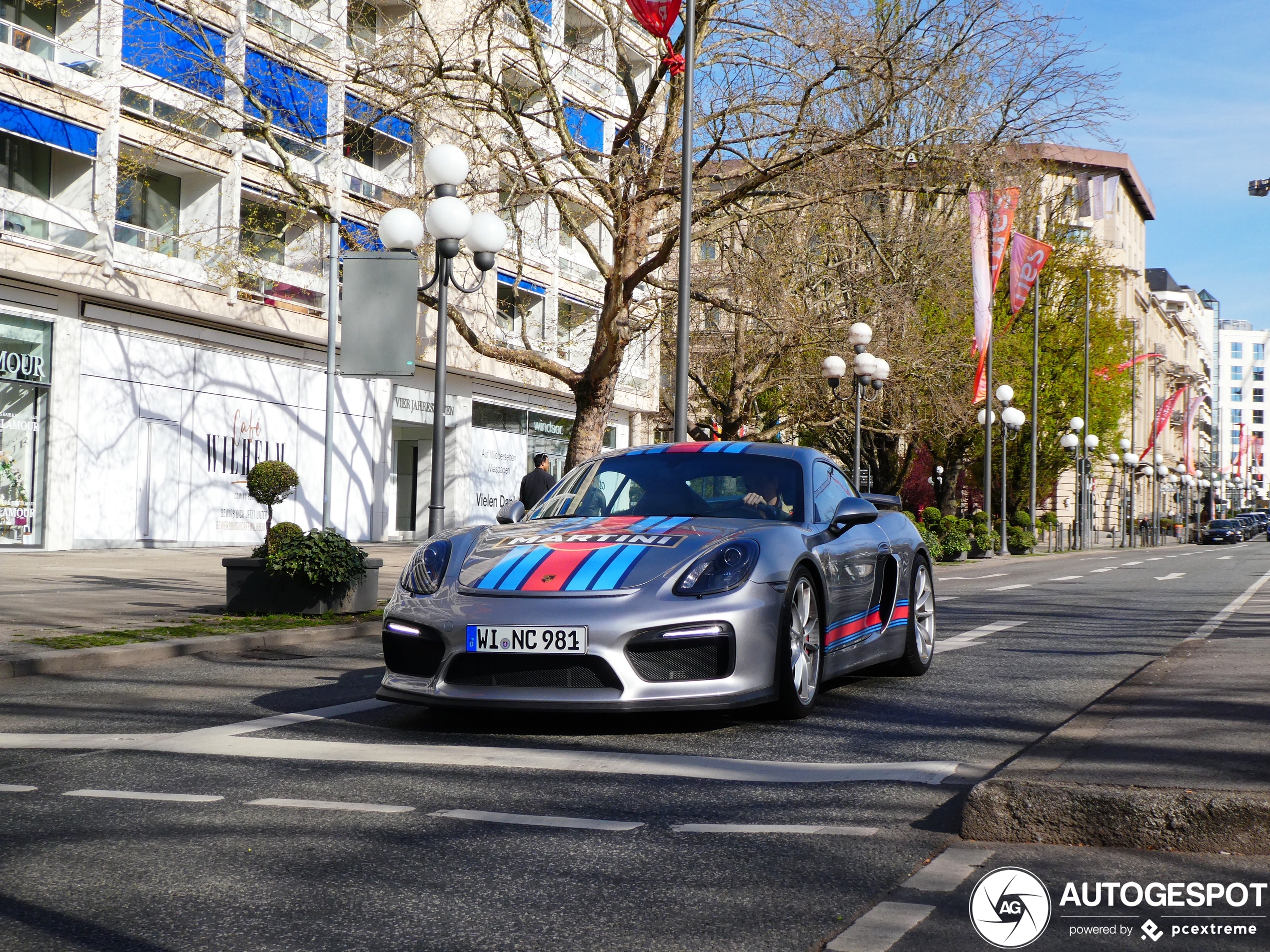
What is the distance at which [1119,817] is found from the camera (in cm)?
392

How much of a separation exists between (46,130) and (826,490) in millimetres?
19381

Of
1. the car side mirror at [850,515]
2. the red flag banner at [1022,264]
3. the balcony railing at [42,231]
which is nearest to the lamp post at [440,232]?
the car side mirror at [850,515]

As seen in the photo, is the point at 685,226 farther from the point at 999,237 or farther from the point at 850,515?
the point at 999,237

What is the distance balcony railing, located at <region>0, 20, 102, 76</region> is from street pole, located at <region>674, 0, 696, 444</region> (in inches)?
448

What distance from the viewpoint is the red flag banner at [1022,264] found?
33688 mm

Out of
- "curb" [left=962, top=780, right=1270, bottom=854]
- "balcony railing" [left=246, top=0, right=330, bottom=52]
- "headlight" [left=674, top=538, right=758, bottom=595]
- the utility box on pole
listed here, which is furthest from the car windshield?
"balcony railing" [left=246, top=0, right=330, bottom=52]

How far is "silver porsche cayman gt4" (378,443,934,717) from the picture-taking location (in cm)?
583

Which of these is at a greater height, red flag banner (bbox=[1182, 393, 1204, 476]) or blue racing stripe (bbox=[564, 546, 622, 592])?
red flag banner (bbox=[1182, 393, 1204, 476])

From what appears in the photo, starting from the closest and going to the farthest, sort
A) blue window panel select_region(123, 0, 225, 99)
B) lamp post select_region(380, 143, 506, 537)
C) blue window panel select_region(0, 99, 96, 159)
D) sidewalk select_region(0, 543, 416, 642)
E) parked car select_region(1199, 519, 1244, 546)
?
1. sidewalk select_region(0, 543, 416, 642)
2. lamp post select_region(380, 143, 506, 537)
3. blue window panel select_region(0, 99, 96, 159)
4. blue window panel select_region(123, 0, 225, 99)
5. parked car select_region(1199, 519, 1244, 546)

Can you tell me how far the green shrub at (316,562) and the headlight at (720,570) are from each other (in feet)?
19.6

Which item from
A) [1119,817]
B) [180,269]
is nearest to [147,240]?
[180,269]

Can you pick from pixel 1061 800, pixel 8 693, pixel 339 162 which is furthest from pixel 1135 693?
pixel 339 162

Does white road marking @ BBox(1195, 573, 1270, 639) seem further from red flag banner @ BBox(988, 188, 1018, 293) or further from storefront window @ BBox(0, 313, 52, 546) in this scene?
storefront window @ BBox(0, 313, 52, 546)

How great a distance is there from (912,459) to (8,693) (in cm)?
3715
